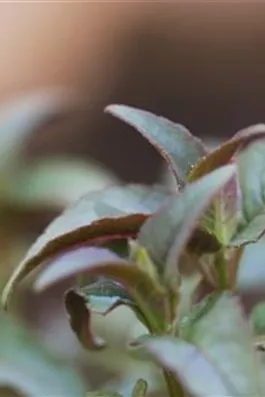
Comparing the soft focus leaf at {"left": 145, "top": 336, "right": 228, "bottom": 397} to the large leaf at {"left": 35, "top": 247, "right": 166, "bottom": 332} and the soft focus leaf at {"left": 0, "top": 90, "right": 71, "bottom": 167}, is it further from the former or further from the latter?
the soft focus leaf at {"left": 0, "top": 90, "right": 71, "bottom": 167}

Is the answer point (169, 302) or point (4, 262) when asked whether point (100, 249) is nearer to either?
point (169, 302)

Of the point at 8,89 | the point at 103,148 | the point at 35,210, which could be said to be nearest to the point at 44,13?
the point at 8,89

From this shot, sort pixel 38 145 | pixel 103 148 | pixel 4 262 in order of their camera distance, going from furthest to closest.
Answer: pixel 103 148, pixel 38 145, pixel 4 262

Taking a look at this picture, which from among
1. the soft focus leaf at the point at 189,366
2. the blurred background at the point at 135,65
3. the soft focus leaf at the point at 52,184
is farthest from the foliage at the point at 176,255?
the blurred background at the point at 135,65

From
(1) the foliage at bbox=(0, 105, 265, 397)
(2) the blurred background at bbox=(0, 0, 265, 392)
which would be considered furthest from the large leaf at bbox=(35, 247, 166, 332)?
(2) the blurred background at bbox=(0, 0, 265, 392)

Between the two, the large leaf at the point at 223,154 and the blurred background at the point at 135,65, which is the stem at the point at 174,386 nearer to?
the large leaf at the point at 223,154

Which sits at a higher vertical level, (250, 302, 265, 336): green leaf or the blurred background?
the blurred background

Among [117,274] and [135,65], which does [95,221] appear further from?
[135,65]
